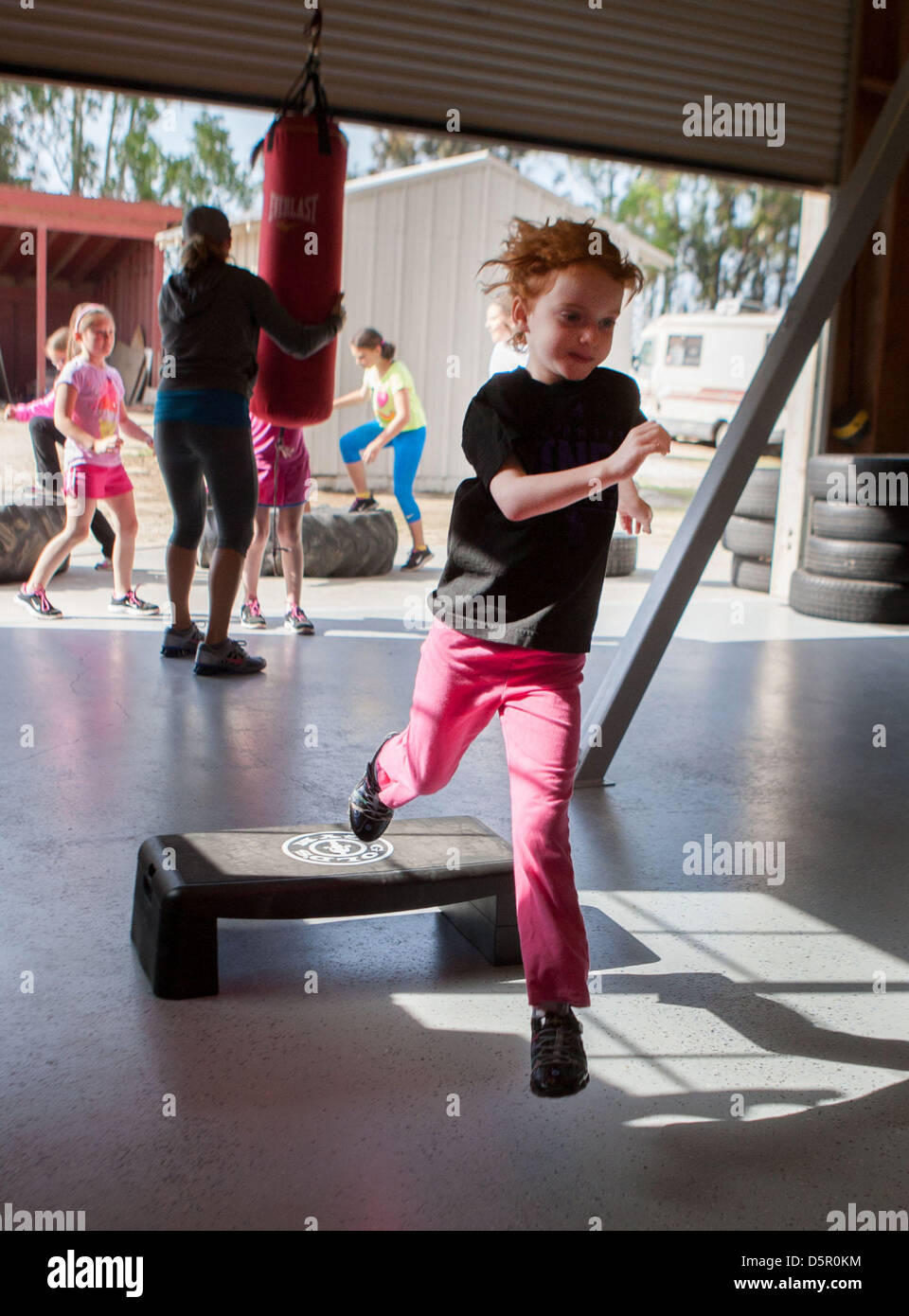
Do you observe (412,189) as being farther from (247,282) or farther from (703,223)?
(703,223)

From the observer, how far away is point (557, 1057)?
2.20 m

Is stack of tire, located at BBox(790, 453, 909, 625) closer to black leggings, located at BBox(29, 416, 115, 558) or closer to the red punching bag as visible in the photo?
the red punching bag

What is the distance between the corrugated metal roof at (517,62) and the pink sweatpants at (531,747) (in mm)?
4446

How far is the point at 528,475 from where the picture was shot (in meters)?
2.25

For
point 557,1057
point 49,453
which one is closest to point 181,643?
point 49,453

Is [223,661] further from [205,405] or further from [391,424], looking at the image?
[391,424]

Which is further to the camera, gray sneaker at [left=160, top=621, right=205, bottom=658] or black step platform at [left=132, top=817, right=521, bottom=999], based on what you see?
gray sneaker at [left=160, top=621, right=205, bottom=658]

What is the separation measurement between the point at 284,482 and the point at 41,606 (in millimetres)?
1538

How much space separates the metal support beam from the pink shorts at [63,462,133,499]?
3243 millimetres

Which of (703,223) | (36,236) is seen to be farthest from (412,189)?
(703,223)

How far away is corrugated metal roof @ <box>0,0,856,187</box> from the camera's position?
5680 mm

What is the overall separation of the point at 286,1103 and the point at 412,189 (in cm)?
1378

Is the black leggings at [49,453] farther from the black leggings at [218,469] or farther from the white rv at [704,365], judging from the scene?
the white rv at [704,365]

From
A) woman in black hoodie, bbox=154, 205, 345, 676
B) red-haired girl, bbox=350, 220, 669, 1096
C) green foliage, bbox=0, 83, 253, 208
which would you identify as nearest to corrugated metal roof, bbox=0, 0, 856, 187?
woman in black hoodie, bbox=154, 205, 345, 676
